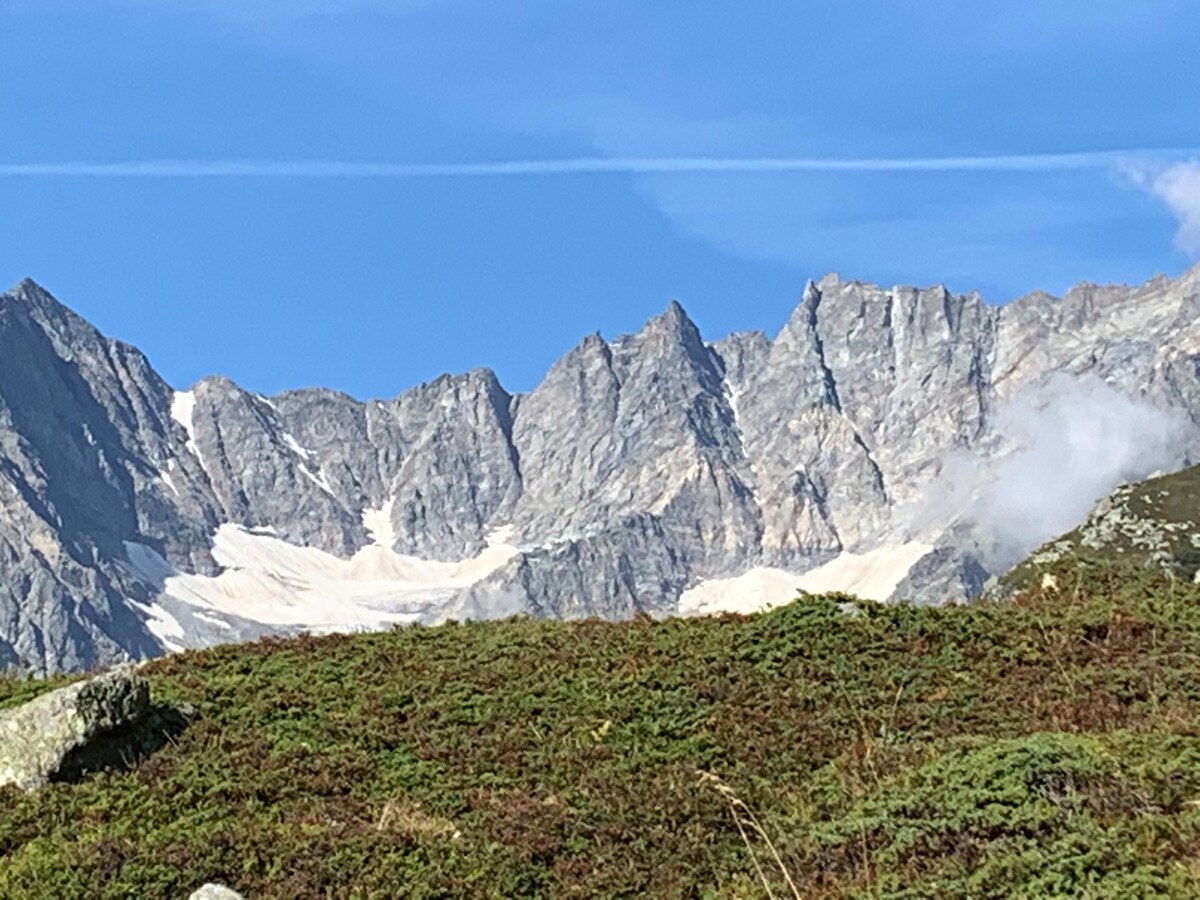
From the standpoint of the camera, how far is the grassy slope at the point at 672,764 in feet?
49.6

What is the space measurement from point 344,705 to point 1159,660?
1216 cm

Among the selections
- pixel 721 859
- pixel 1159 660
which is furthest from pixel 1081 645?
pixel 721 859

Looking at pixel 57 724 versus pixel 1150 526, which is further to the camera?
pixel 1150 526

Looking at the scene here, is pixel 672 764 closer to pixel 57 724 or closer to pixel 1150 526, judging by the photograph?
pixel 57 724

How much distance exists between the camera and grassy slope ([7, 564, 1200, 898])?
49.6ft

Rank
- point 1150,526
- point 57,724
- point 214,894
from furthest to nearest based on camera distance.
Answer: point 1150,526, point 57,724, point 214,894

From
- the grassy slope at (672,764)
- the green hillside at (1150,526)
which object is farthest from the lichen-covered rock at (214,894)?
the green hillside at (1150,526)

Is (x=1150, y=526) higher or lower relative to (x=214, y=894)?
higher

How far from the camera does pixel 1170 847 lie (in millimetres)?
13828

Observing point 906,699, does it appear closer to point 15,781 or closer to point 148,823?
point 148,823

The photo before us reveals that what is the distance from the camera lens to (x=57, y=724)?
19859 millimetres

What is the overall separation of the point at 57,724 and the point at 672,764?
26.0 ft

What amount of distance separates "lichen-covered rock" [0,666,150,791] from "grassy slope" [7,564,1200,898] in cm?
56

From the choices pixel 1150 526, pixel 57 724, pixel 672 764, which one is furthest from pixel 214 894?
pixel 1150 526
